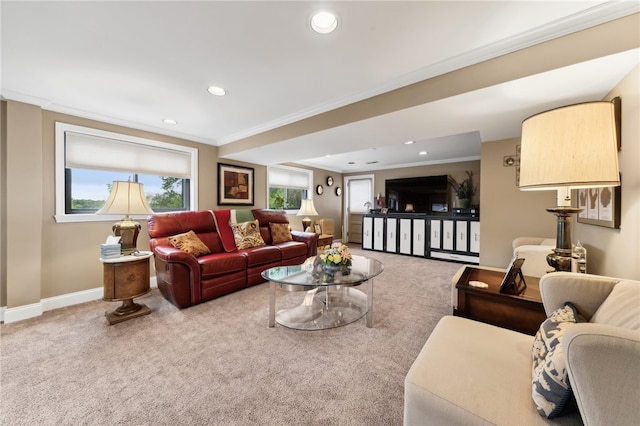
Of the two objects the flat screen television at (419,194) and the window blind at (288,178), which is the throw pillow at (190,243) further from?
the flat screen television at (419,194)

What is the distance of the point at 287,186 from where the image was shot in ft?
18.5

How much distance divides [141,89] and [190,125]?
99cm

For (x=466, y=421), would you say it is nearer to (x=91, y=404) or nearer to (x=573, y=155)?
(x=573, y=155)

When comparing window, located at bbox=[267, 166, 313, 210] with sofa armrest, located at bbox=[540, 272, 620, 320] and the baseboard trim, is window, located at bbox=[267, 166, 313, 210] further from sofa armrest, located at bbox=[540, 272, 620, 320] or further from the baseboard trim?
sofa armrest, located at bbox=[540, 272, 620, 320]

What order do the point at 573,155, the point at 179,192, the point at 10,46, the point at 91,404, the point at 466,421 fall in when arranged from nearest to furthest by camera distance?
the point at 466,421 < the point at 573,155 < the point at 91,404 < the point at 10,46 < the point at 179,192

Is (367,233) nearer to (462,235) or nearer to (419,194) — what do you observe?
(419,194)

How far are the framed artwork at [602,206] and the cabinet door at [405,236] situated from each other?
10.9 ft

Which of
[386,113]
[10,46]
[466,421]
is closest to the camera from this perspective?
[466,421]

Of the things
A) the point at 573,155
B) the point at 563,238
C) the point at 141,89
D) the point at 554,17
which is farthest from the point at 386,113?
the point at 141,89

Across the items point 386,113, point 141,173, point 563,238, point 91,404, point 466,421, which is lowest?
point 91,404

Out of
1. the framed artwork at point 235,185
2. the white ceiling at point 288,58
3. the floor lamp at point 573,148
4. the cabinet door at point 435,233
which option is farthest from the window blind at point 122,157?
the cabinet door at point 435,233

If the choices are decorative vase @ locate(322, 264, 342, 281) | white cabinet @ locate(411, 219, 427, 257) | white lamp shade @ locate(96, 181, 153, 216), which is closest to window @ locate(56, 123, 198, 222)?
white lamp shade @ locate(96, 181, 153, 216)

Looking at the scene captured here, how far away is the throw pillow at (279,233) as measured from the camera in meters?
4.29

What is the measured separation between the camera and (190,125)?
331 centimetres
